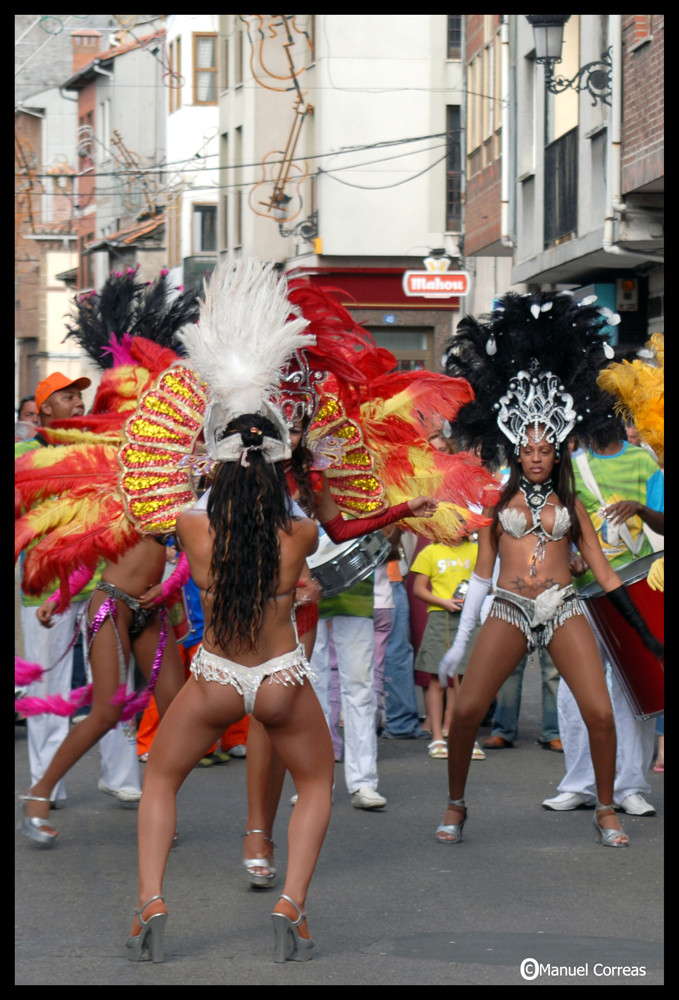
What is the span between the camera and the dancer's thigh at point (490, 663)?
6.59 m

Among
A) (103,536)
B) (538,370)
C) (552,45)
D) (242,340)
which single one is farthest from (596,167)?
(242,340)

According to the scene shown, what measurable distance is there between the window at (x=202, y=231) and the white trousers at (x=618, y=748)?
3094 centimetres

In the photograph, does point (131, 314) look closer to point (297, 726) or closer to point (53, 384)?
point (53, 384)

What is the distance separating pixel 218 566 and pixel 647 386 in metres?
3.24

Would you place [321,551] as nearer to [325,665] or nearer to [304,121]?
[325,665]

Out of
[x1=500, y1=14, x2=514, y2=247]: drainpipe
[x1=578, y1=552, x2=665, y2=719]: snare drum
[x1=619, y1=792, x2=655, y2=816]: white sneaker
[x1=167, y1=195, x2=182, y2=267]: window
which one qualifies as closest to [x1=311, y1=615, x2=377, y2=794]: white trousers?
[x1=578, y1=552, x2=665, y2=719]: snare drum

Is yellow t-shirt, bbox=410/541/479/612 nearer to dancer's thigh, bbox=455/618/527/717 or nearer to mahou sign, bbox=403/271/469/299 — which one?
dancer's thigh, bbox=455/618/527/717

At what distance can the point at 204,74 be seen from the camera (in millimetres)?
35469

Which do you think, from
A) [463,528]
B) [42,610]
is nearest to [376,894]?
[463,528]

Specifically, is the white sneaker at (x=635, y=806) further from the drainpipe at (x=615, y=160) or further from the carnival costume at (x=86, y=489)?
the drainpipe at (x=615, y=160)

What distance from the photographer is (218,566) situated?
4844 mm

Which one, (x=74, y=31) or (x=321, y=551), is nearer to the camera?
(x=321, y=551)

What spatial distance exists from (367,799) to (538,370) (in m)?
2.39

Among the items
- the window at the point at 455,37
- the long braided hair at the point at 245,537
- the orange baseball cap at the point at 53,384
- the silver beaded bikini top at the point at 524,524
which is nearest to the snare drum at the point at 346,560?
the silver beaded bikini top at the point at 524,524
